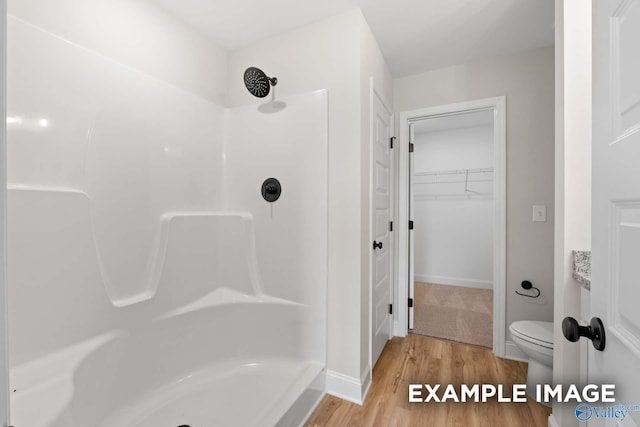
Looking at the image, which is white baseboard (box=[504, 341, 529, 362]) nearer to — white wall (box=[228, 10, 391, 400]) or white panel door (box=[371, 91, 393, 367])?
white panel door (box=[371, 91, 393, 367])

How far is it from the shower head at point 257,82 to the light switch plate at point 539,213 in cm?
224

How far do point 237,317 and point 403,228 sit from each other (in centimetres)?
166

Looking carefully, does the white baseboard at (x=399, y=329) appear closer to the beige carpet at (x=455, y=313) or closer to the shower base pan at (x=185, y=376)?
the beige carpet at (x=455, y=313)

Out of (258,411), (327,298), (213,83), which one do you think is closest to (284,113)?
(213,83)

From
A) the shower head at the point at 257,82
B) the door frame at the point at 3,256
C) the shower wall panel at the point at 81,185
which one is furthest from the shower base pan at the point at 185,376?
the shower head at the point at 257,82

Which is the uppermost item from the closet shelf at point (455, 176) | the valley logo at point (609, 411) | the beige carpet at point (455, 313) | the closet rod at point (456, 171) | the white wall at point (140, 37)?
the white wall at point (140, 37)

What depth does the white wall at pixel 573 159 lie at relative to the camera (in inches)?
50.9

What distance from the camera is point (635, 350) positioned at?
0.49 meters

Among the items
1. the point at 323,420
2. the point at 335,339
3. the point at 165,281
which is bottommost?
the point at 323,420

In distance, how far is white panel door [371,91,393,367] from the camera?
6.72 feet

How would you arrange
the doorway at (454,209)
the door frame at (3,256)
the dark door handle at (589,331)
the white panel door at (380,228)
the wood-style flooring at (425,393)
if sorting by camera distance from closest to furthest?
the door frame at (3,256)
the dark door handle at (589,331)
the wood-style flooring at (425,393)
the white panel door at (380,228)
the doorway at (454,209)

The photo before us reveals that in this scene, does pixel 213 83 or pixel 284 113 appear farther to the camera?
pixel 213 83

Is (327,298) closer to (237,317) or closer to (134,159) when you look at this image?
(237,317)

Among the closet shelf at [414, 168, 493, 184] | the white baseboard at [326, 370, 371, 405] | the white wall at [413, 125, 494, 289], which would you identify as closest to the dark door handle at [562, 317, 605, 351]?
the white baseboard at [326, 370, 371, 405]
